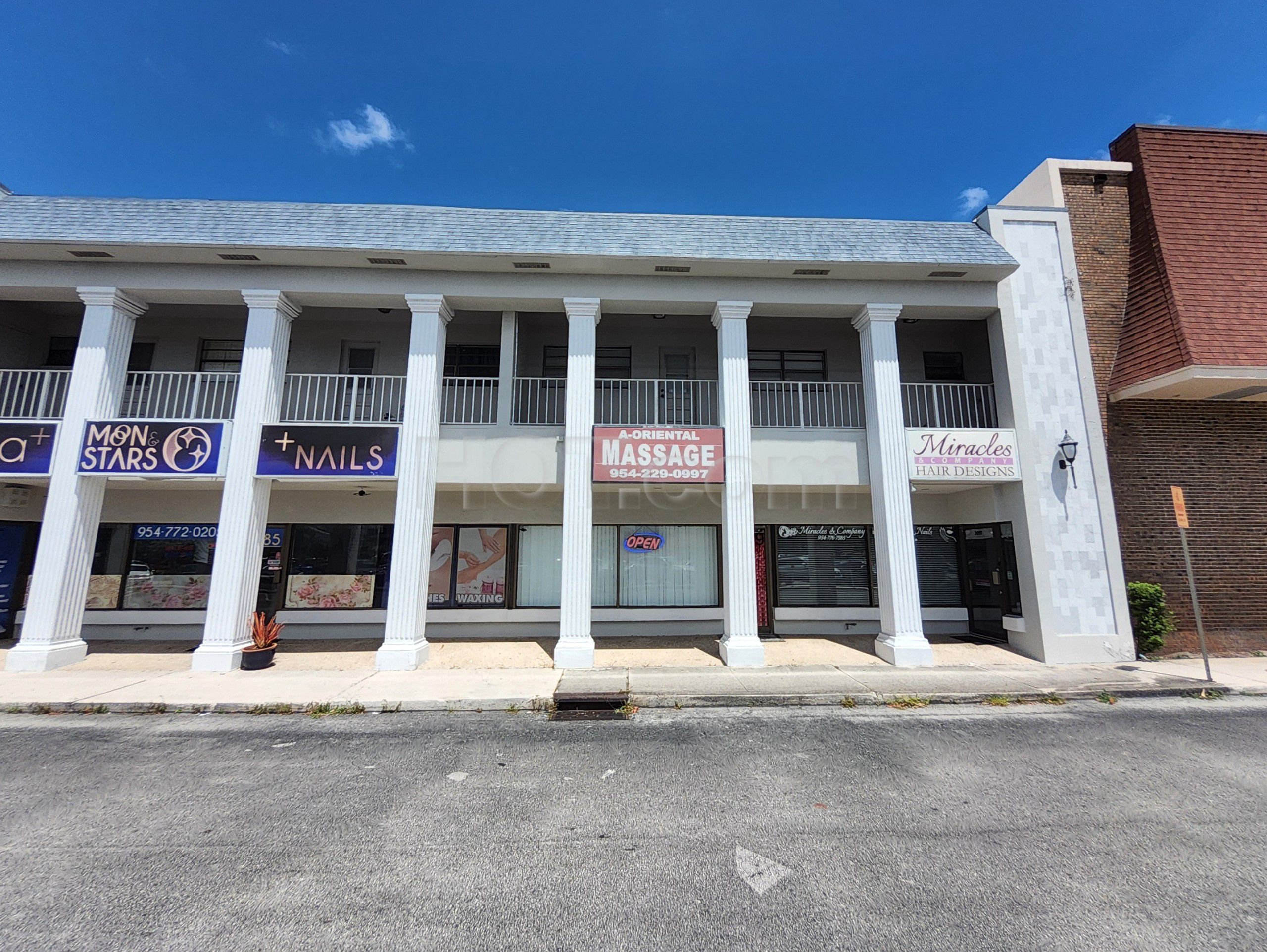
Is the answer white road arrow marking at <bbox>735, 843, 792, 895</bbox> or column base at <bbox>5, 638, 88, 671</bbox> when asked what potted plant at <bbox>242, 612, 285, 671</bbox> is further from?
white road arrow marking at <bbox>735, 843, 792, 895</bbox>

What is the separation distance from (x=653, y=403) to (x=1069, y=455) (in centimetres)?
890

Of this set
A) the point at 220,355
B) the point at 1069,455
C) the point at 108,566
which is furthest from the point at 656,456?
the point at 108,566

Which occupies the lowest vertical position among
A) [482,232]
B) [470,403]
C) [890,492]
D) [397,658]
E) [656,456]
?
[397,658]

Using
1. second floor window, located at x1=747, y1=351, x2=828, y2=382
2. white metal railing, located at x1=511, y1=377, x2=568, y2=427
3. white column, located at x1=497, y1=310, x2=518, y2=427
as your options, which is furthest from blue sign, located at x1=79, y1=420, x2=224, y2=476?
second floor window, located at x1=747, y1=351, x2=828, y2=382

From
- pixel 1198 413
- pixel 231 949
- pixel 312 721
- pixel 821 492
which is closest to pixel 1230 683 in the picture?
pixel 1198 413

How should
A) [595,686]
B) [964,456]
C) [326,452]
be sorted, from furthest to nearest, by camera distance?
[964,456] < [326,452] < [595,686]

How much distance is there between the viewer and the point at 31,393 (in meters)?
12.2

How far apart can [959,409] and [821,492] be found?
3550 mm

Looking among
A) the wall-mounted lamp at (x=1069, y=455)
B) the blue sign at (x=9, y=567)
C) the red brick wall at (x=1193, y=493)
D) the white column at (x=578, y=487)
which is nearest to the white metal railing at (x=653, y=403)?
the white column at (x=578, y=487)

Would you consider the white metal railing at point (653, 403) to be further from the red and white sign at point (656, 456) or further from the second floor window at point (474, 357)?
the second floor window at point (474, 357)

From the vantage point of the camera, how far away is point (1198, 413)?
11180mm

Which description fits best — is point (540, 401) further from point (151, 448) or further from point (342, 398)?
point (151, 448)

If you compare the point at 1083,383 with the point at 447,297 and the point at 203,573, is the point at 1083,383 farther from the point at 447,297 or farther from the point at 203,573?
the point at 203,573

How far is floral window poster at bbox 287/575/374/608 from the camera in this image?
12.3 m
